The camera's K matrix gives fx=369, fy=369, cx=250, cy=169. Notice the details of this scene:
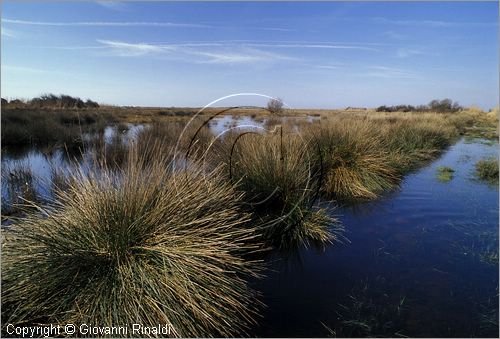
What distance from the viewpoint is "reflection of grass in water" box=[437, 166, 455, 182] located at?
12268mm

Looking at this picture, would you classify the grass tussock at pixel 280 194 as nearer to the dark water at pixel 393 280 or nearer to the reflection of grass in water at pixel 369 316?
the dark water at pixel 393 280

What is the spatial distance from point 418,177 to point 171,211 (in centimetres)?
1068

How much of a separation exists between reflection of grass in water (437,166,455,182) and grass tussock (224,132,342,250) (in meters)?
7.01

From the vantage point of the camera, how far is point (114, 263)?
11.6 ft

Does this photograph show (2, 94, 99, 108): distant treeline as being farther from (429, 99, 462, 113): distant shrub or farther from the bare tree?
(429, 99, 462, 113): distant shrub

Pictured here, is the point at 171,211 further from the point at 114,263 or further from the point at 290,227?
the point at 290,227

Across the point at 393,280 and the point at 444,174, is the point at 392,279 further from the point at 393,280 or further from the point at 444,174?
the point at 444,174

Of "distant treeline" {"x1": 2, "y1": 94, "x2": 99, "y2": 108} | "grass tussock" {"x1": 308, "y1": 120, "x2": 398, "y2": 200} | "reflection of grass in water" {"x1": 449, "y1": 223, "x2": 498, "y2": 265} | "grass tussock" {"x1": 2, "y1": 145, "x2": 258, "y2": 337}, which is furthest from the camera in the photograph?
"distant treeline" {"x1": 2, "y1": 94, "x2": 99, "y2": 108}

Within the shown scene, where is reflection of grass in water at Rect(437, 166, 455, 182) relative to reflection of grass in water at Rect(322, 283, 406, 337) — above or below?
below

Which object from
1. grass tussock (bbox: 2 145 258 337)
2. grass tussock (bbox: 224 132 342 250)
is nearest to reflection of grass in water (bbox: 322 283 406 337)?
grass tussock (bbox: 2 145 258 337)

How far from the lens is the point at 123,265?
11.3 feet

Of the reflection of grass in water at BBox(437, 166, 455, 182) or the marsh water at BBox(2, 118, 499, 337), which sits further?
the reflection of grass in water at BBox(437, 166, 455, 182)

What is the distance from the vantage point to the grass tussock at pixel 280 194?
244 inches

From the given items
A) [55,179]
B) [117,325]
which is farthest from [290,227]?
[55,179]
